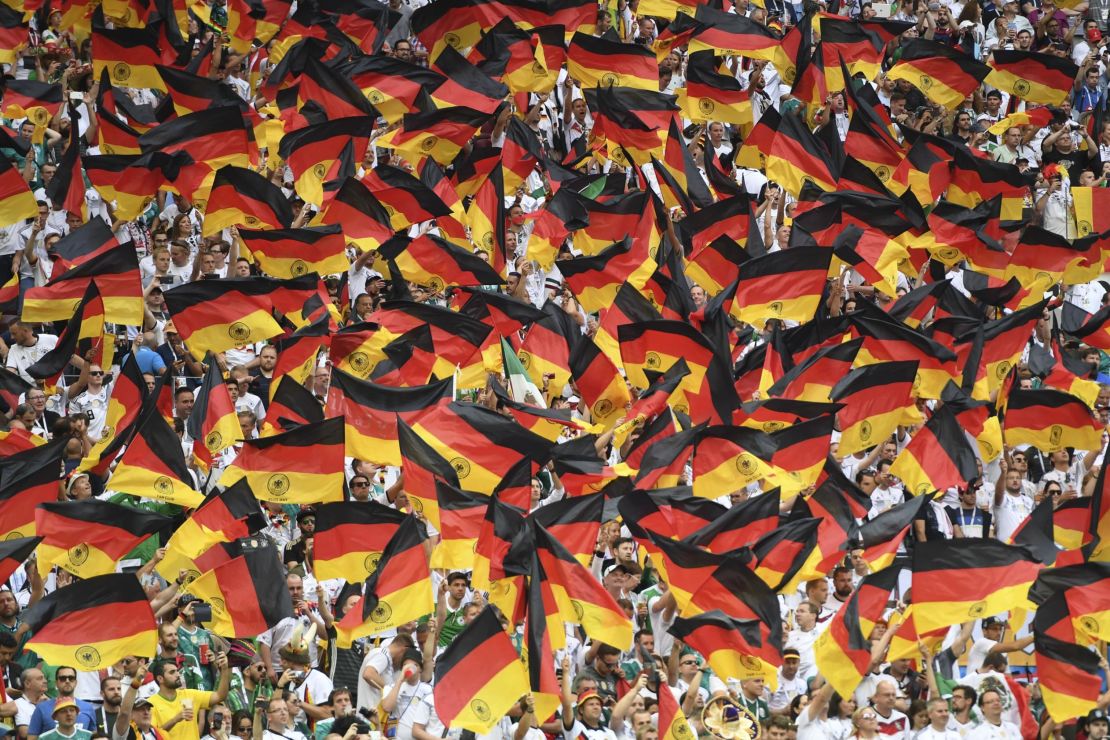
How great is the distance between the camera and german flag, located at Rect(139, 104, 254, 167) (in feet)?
70.1

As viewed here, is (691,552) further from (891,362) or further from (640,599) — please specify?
(891,362)

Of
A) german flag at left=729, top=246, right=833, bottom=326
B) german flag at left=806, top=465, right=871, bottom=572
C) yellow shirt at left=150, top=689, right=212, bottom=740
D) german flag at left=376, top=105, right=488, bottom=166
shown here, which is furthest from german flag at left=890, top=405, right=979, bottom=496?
german flag at left=376, top=105, right=488, bottom=166

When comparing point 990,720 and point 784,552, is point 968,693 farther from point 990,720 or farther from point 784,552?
point 784,552

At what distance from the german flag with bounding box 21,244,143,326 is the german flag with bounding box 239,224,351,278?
1.15m

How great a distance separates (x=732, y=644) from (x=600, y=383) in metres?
4.66

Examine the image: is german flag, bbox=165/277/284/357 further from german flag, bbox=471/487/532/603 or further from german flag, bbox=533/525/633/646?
german flag, bbox=533/525/633/646

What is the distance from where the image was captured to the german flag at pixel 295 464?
54.5 ft

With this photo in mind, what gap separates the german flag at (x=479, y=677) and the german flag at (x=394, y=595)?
98 centimetres

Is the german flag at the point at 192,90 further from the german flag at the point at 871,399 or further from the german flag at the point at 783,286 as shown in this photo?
the german flag at the point at 871,399

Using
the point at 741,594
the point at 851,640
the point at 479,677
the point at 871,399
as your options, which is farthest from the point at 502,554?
the point at 871,399

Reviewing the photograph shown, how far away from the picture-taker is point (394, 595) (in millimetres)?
15531

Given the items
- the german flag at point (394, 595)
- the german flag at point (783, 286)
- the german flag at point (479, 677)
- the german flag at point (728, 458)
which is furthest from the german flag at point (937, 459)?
the german flag at point (479, 677)

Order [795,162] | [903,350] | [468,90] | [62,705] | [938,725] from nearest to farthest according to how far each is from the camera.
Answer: [62,705] → [938,725] → [903,350] → [795,162] → [468,90]

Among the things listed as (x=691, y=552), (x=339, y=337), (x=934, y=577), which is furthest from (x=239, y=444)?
(x=934, y=577)
